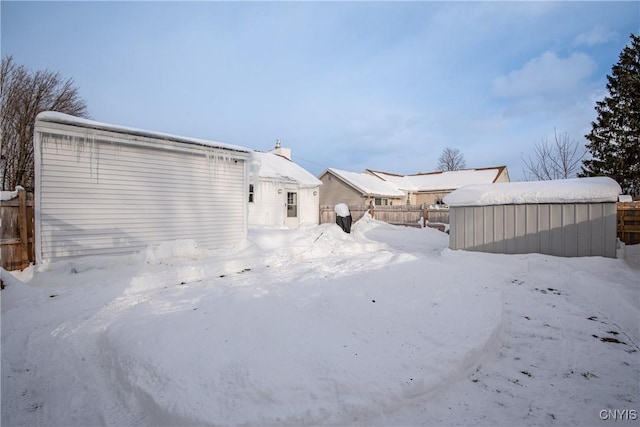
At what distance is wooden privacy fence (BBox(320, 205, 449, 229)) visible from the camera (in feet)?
46.0

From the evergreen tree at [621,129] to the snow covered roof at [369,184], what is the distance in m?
11.3

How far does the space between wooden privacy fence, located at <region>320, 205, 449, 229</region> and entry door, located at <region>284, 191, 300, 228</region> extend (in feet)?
5.85

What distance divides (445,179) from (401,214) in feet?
43.2

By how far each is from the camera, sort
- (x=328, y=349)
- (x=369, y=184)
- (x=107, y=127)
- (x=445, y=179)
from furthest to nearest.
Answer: (x=445, y=179) → (x=369, y=184) → (x=107, y=127) → (x=328, y=349)

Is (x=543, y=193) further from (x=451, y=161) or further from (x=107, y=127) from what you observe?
(x=451, y=161)

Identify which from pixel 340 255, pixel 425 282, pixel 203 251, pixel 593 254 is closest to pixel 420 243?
pixel 340 255

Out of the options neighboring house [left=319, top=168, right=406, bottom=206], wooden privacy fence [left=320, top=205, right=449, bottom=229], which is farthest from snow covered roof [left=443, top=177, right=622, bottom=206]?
neighboring house [left=319, top=168, right=406, bottom=206]

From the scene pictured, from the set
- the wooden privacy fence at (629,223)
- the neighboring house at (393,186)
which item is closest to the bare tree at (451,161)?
the neighboring house at (393,186)

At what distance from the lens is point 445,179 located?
26.4 m

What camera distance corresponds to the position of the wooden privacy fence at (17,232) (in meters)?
5.70

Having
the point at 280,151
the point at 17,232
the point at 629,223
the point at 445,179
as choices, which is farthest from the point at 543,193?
the point at 445,179

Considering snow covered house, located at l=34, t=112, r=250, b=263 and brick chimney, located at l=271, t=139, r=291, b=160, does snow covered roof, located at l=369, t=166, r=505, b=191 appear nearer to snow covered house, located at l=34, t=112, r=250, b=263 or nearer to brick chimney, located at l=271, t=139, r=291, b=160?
brick chimney, located at l=271, t=139, r=291, b=160

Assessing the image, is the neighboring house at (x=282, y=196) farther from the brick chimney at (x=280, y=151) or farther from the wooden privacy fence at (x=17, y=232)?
the wooden privacy fence at (x=17, y=232)

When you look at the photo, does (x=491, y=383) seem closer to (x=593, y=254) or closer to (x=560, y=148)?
(x=593, y=254)
